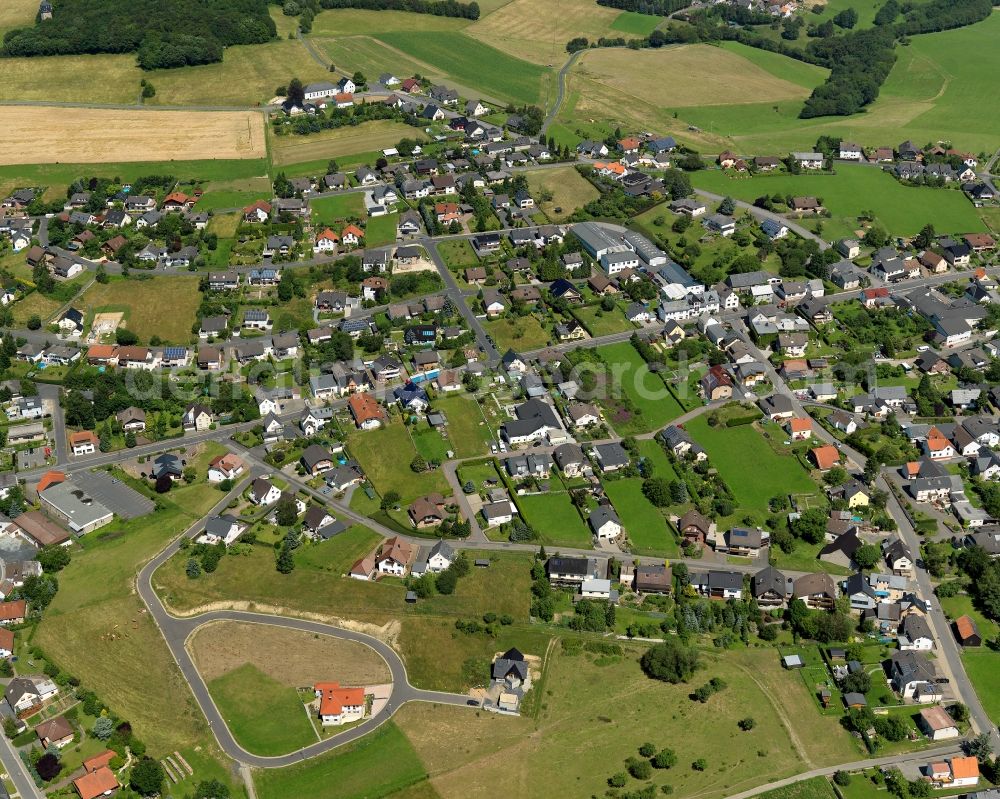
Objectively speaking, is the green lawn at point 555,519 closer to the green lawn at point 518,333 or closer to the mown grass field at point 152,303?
the green lawn at point 518,333

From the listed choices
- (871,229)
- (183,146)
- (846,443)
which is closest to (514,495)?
(846,443)

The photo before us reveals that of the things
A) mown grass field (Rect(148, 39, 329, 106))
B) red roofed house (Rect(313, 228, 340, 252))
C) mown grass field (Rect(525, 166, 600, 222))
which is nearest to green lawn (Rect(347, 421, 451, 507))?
red roofed house (Rect(313, 228, 340, 252))

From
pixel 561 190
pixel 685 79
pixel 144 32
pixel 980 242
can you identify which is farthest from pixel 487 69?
pixel 980 242

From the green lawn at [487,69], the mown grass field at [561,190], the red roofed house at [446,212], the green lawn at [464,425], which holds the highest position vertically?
the green lawn at [487,69]

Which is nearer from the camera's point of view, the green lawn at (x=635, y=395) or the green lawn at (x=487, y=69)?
the green lawn at (x=635, y=395)

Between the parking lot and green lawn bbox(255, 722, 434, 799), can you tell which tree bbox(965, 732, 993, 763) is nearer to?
green lawn bbox(255, 722, 434, 799)

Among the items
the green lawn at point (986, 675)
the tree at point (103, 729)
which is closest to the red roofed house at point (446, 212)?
the tree at point (103, 729)
